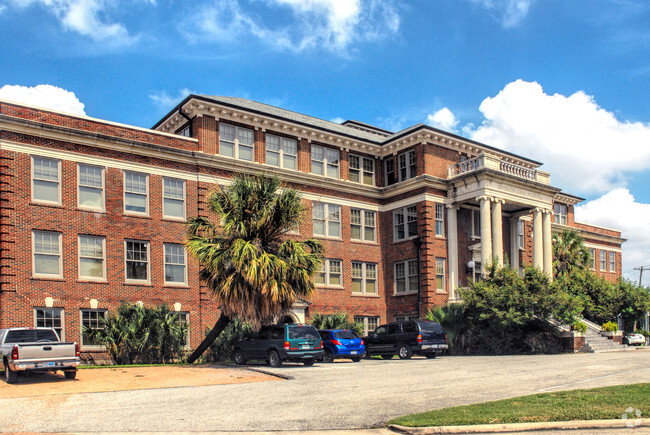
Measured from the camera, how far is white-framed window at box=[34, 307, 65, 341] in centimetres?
2755

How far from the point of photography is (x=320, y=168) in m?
38.8

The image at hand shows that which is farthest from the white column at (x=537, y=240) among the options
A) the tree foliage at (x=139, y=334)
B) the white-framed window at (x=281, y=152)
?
the tree foliage at (x=139, y=334)

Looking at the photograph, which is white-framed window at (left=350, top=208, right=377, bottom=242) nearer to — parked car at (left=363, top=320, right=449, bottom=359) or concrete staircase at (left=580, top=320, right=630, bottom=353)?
parked car at (left=363, top=320, right=449, bottom=359)

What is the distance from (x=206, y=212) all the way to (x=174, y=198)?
72.4 inches

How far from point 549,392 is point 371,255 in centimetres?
2604

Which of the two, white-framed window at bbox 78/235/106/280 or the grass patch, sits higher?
white-framed window at bbox 78/235/106/280

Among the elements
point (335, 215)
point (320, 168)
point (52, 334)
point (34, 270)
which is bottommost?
point (52, 334)

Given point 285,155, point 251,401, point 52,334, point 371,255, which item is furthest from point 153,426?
point 371,255

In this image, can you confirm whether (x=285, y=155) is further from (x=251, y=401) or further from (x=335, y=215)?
(x=251, y=401)

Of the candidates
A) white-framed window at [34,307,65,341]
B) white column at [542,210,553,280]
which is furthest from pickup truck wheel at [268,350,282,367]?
white column at [542,210,553,280]

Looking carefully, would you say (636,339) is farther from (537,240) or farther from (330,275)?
(330,275)

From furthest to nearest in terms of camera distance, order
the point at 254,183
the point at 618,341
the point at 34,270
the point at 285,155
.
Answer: the point at 285,155 → the point at 618,341 → the point at 34,270 → the point at 254,183

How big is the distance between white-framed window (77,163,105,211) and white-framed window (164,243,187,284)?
12.8 ft

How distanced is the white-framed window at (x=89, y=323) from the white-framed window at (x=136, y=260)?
213cm
